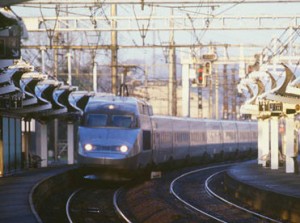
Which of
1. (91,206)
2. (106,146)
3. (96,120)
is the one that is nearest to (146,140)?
(96,120)

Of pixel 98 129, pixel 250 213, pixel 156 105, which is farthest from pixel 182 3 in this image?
pixel 156 105

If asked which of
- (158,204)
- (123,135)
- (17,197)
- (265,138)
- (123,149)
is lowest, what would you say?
(158,204)

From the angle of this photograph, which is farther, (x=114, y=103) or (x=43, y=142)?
(x=43, y=142)

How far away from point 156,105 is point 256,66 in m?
92.8

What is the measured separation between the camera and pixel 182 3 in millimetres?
29922

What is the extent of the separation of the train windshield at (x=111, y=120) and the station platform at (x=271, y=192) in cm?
395

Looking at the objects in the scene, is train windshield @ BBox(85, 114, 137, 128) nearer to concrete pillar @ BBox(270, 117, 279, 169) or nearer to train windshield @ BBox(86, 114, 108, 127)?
train windshield @ BBox(86, 114, 108, 127)

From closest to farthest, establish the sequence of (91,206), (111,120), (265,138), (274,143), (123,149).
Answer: (91,206)
(123,149)
(111,120)
(274,143)
(265,138)

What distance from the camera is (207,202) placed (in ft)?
85.9

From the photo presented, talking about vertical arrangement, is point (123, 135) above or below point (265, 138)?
above

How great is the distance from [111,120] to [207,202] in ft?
22.6

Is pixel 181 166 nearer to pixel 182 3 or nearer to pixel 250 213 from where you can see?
pixel 182 3

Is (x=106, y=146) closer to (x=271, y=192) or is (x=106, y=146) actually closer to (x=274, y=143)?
(x=274, y=143)

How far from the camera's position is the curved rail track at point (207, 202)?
21312 mm
